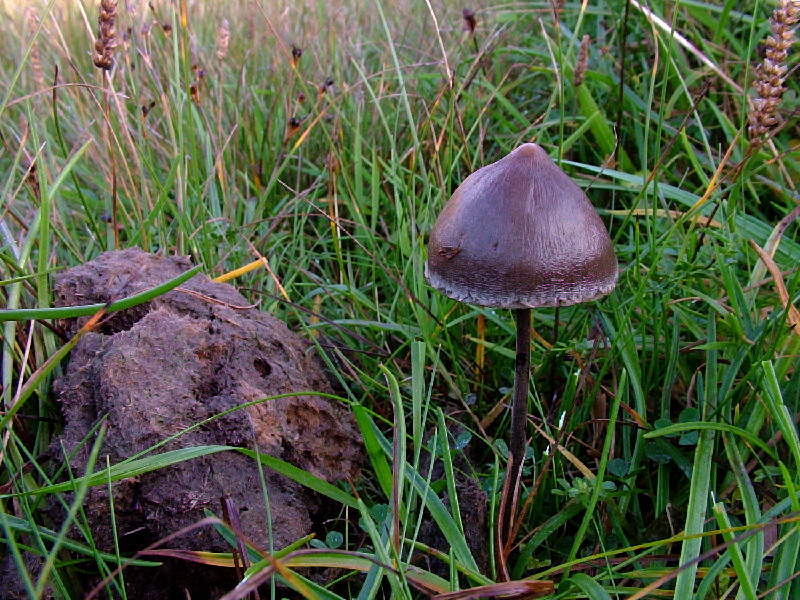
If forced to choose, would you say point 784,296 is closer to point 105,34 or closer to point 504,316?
point 504,316

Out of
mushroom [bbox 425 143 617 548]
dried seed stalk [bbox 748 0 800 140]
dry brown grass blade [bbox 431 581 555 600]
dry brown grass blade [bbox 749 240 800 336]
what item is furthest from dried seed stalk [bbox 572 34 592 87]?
dry brown grass blade [bbox 431 581 555 600]

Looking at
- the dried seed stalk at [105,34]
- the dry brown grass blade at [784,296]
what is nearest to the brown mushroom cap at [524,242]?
the dry brown grass blade at [784,296]

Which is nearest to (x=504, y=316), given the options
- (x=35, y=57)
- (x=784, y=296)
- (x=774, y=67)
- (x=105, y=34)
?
(x=784, y=296)

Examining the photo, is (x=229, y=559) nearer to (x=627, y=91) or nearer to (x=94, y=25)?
(x=627, y=91)

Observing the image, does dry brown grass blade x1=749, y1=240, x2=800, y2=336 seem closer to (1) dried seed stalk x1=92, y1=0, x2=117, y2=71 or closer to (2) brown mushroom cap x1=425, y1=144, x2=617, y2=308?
(2) brown mushroom cap x1=425, y1=144, x2=617, y2=308

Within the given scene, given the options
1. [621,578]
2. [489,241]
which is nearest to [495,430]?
[621,578]

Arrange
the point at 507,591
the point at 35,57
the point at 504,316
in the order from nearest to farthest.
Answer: the point at 507,591 < the point at 504,316 < the point at 35,57
